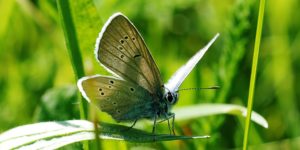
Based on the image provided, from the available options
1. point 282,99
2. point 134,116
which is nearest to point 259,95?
point 282,99

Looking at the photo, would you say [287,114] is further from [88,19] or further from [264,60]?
[88,19]

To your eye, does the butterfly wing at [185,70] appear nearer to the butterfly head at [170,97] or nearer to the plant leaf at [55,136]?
the butterfly head at [170,97]

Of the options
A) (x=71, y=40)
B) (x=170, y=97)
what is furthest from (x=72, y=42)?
(x=170, y=97)

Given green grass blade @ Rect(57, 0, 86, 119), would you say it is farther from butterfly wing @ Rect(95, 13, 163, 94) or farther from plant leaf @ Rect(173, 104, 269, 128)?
plant leaf @ Rect(173, 104, 269, 128)

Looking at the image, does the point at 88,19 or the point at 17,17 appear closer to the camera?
the point at 88,19

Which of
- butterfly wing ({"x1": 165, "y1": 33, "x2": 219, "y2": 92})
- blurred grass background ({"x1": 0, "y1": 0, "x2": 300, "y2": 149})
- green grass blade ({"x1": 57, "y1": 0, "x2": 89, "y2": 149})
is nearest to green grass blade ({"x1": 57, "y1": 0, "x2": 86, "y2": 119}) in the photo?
green grass blade ({"x1": 57, "y1": 0, "x2": 89, "y2": 149})

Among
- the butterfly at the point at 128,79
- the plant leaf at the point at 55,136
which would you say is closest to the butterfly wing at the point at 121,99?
the butterfly at the point at 128,79

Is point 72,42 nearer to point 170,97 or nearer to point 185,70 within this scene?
point 185,70
